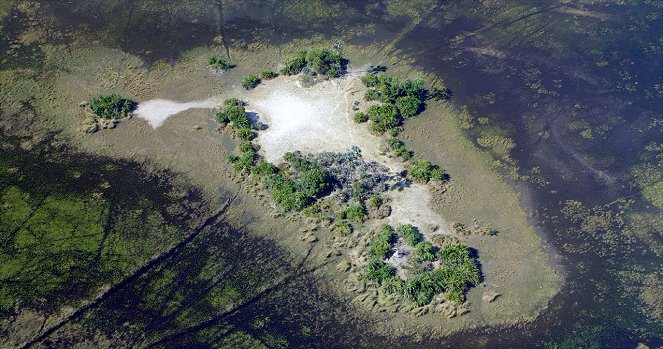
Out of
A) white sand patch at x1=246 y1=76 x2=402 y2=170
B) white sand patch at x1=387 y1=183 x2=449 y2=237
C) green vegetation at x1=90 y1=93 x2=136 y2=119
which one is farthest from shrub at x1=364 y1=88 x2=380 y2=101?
green vegetation at x1=90 y1=93 x2=136 y2=119

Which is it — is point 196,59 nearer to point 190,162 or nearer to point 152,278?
point 190,162

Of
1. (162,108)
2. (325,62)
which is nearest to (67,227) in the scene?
(162,108)

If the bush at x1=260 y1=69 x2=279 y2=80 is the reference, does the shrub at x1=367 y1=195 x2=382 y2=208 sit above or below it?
below

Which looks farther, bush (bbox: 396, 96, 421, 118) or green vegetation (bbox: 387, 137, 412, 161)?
bush (bbox: 396, 96, 421, 118)

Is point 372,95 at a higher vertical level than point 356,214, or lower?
higher

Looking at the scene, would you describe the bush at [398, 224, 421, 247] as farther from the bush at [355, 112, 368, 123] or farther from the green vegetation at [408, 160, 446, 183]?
the bush at [355, 112, 368, 123]

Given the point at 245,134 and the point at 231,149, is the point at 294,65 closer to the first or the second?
the point at 245,134

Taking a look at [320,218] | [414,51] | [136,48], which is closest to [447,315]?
[320,218]
